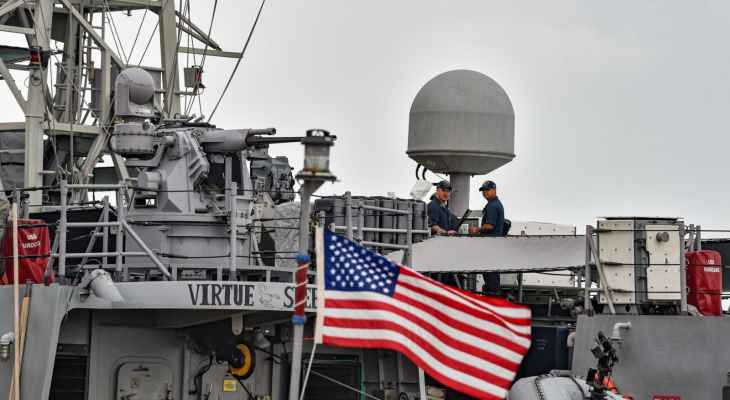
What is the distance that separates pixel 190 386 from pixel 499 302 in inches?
208

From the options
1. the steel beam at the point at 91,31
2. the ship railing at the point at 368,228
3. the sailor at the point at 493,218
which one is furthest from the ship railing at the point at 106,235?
the steel beam at the point at 91,31

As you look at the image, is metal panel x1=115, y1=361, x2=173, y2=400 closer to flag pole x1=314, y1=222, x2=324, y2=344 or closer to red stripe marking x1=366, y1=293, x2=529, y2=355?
red stripe marking x1=366, y1=293, x2=529, y2=355

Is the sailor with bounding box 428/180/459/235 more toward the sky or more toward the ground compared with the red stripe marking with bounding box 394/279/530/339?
more toward the sky

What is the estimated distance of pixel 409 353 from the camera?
47.8 ft

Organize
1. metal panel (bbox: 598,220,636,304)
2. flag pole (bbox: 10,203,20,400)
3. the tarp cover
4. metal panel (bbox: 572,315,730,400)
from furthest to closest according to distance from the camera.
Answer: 1. metal panel (bbox: 598,220,636,304)
2. metal panel (bbox: 572,315,730,400)
3. the tarp cover
4. flag pole (bbox: 10,203,20,400)

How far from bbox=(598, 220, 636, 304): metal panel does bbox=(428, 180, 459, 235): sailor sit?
2799 mm

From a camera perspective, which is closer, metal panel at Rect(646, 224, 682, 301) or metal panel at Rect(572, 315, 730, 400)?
metal panel at Rect(572, 315, 730, 400)

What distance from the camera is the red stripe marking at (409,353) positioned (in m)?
14.2

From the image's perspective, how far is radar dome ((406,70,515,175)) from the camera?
88.2 ft

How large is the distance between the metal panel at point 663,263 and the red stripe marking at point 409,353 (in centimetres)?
564

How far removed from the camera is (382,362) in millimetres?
19984

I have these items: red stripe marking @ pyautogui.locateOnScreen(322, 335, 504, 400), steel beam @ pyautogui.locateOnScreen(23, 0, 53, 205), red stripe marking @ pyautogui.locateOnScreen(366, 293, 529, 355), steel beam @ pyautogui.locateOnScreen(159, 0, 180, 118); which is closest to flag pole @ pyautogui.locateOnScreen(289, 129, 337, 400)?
red stripe marking @ pyautogui.locateOnScreen(322, 335, 504, 400)

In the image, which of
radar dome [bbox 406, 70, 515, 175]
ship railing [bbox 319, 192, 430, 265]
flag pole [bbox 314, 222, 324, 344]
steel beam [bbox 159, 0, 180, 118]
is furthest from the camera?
steel beam [bbox 159, 0, 180, 118]

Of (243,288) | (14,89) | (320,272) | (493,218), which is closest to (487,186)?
(493,218)
